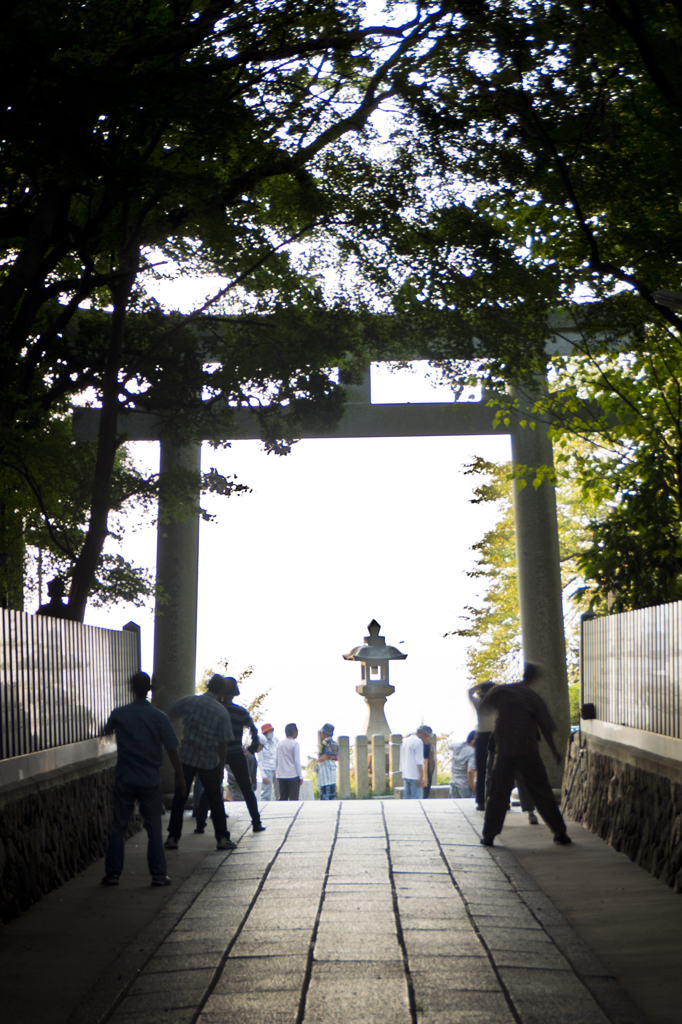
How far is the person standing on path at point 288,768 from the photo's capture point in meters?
14.0

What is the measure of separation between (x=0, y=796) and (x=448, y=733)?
24.0 metres

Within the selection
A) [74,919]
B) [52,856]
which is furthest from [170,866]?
[74,919]

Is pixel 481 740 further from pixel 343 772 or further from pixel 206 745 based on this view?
pixel 343 772

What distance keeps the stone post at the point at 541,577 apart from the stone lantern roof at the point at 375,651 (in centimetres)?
343

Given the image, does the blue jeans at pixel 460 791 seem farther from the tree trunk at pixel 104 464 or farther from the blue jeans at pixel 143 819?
the blue jeans at pixel 143 819

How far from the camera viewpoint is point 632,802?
8109mm

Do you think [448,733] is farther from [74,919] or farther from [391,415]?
[74,919]

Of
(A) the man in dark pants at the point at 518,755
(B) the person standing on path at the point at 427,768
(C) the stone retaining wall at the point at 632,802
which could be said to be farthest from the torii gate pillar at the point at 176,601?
(A) the man in dark pants at the point at 518,755

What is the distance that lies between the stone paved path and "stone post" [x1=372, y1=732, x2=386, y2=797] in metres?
8.34

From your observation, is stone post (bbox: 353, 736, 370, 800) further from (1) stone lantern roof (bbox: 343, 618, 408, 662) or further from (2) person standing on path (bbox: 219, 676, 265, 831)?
(2) person standing on path (bbox: 219, 676, 265, 831)

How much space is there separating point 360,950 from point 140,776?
2.75m

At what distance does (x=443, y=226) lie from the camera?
11016 millimetres

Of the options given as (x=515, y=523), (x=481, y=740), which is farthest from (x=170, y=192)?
(x=515, y=523)

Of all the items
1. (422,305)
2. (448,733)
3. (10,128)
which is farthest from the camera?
(448,733)
